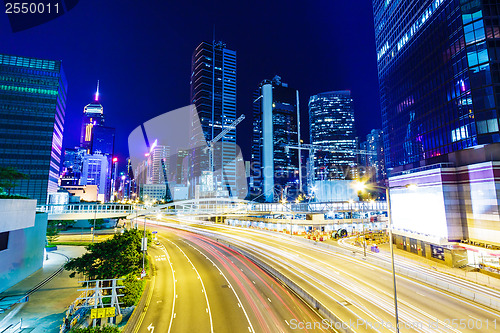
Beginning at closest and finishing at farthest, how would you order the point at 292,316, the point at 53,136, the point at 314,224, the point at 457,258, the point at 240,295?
the point at 292,316 < the point at 240,295 < the point at 457,258 < the point at 314,224 < the point at 53,136

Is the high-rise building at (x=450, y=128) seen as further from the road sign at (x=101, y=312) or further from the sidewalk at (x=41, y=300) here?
the sidewalk at (x=41, y=300)

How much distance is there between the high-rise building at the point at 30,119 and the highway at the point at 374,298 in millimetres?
85967

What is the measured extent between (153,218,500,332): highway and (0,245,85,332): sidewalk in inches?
912

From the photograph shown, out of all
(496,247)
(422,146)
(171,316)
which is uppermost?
(422,146)

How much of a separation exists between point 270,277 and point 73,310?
20487 millimetres

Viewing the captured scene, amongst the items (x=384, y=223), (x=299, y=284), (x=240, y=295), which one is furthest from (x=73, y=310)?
(x=384, y=223)

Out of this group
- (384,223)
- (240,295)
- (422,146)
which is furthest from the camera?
(384,223)

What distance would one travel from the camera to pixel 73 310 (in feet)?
70.7

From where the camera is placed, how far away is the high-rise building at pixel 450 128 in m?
37.7

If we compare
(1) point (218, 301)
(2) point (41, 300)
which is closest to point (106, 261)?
(2) point (41, 300)

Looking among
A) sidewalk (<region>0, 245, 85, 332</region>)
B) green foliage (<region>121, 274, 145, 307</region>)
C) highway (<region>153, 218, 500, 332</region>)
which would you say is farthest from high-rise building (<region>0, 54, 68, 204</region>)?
highway (<region>153, 218, 500, 332</region>)

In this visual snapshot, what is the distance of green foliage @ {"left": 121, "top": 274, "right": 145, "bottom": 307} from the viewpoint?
76.0ft

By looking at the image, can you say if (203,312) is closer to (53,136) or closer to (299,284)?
(299,284)

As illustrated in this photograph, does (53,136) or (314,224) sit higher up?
(53,136)
